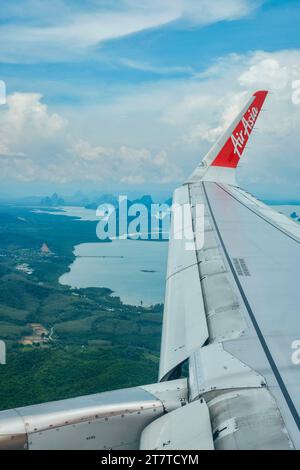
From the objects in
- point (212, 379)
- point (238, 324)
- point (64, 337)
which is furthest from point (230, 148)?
point (64, 337)

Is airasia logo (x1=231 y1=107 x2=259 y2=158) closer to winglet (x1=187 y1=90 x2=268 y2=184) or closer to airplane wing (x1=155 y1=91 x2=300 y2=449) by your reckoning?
winglet (x1=187 y1=90 x2=268 y2=184)

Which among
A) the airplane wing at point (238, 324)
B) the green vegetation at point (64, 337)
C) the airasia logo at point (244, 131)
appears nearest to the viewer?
the airplane wing at point (238, 324)

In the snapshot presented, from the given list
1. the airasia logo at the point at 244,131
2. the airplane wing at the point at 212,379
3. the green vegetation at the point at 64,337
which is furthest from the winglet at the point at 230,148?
the green vegetation at the point at 64,337

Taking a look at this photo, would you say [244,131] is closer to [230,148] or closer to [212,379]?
[230,148]

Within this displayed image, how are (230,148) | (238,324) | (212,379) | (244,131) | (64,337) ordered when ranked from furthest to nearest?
1. (64,337)
2. (230,148)
3. (244,131)
4. (238,324)
5. (212,379)

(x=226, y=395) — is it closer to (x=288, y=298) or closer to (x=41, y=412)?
(x=41, y=412)

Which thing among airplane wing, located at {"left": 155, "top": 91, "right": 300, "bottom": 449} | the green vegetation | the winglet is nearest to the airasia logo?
the winglet

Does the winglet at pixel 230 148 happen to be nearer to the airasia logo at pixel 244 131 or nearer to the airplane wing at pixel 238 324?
the airasia logo at pixel 244 131
